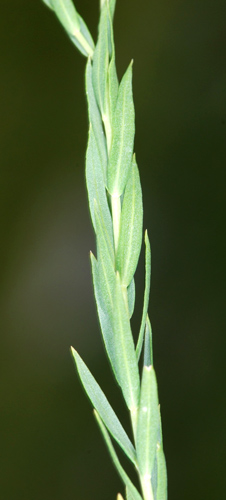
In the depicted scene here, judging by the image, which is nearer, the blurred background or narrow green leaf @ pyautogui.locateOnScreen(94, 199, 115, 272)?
narrow green leaf @ pyautogui.locateOnScreen(94, 199, 115, 272)

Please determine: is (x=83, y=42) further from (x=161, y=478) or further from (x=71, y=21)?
(x=161, y=478)

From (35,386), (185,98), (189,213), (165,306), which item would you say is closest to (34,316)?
(35,386)

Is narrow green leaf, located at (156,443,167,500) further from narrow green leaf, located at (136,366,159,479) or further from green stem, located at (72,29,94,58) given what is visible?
green stem, located at (72,29,94,58)

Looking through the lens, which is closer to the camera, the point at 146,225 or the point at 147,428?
the point at 147,428

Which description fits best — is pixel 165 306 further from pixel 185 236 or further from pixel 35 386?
pixel 35 386

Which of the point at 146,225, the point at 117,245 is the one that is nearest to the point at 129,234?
the point at 117,245

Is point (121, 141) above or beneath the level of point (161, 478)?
above

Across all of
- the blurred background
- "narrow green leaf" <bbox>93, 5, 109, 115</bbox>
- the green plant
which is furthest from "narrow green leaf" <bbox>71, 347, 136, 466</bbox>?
the blurred background
